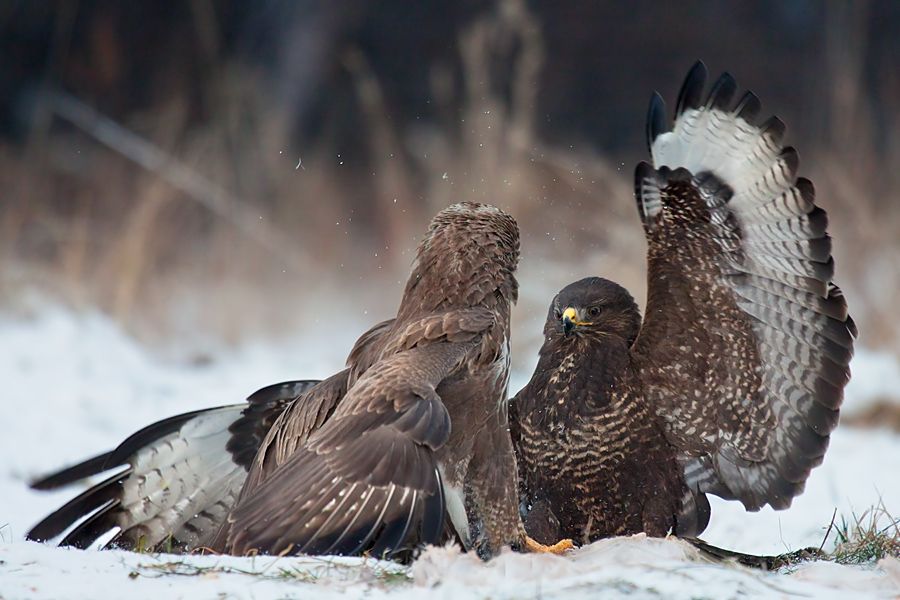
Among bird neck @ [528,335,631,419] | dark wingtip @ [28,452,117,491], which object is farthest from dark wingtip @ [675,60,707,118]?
dark wingtip @ [28,452,117,491]

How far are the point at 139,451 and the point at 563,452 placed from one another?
1.74m

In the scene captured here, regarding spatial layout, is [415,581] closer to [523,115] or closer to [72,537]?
[72,537]

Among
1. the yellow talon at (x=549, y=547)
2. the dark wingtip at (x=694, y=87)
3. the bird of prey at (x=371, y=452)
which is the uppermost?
the dark wingtip at (x=694, y=87)

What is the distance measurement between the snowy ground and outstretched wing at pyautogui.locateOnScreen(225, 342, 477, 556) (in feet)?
0.29

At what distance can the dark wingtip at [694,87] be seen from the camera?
4555mm

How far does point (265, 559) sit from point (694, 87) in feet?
7.66

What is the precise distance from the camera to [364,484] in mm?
3688

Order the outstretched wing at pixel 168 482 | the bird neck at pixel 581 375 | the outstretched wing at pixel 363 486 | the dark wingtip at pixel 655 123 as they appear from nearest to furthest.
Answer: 1. the outstretched wing at pixel 363 486
2. the dark wingtip at pixel 655 123
3. the bird neck at pixel 581 375
4. the outstretched wing at pixel 168 482

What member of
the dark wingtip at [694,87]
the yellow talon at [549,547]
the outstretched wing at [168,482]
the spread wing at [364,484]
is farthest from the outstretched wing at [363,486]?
Result: the dark wingtip at [694,87]

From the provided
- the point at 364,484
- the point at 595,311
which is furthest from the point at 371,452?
the point at 595,311

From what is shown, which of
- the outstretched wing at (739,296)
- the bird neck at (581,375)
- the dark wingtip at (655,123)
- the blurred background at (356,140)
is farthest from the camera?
the blurred background at (356,140)

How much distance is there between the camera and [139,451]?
504 cm

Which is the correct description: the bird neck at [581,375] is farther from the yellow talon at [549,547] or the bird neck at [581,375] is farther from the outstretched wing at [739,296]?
the yellow talon at [549,547]

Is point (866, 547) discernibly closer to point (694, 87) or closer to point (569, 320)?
point (569, 320)
